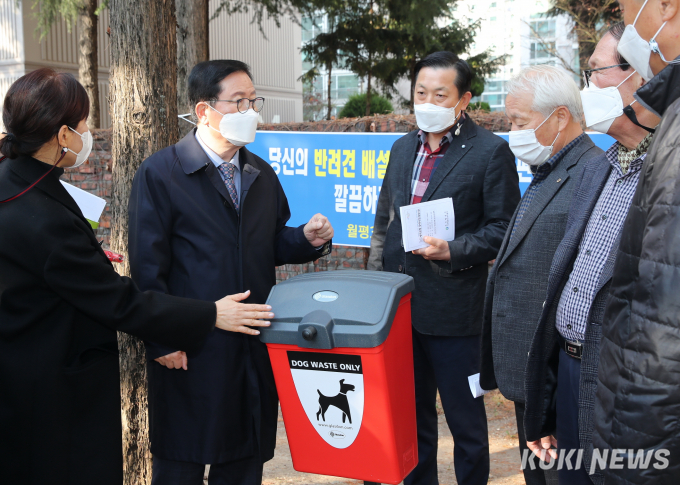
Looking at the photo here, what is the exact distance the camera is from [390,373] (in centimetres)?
205

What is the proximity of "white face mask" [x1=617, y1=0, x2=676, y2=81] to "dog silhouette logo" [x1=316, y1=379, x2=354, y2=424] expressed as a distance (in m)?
1.28

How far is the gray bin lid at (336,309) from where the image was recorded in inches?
78.0

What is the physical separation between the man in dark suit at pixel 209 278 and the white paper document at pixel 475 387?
2.88 feet

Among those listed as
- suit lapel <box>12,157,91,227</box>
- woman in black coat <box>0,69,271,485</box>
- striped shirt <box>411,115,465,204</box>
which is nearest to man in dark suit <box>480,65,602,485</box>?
striped shirt <box>411,115,465,204</box>

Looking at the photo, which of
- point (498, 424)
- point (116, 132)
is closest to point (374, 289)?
point (116, 132)

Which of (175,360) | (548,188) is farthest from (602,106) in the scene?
(175,360)

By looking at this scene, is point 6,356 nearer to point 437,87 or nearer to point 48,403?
point 48,403

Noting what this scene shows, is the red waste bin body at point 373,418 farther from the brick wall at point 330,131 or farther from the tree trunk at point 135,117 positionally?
the brick wall at point 330,131

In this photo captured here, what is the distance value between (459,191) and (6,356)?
196 centimetres

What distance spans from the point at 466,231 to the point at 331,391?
1.19 meters

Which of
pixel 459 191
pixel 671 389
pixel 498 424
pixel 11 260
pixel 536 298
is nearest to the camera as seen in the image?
pixel 671 389

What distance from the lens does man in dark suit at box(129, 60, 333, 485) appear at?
2338mm

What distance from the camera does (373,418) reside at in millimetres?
2049

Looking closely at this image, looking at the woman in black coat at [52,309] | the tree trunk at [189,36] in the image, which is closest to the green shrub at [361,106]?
the tree trunk at [189,36]
